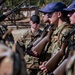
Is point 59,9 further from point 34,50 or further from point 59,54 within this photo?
point 59,54

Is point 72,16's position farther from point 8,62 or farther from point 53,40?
point 8,62

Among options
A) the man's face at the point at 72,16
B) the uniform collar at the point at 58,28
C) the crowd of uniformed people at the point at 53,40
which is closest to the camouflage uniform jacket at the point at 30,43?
the crowd of uniformed people at the point at 53,40

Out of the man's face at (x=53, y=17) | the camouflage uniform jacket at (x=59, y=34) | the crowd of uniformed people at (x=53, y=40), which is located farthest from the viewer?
the man's face at (x=53, y=17)

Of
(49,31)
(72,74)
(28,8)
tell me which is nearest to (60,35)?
(49,31)

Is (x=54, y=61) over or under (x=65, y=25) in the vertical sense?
under

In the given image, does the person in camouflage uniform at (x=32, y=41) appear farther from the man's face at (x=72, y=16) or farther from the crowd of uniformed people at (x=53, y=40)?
the man's face at (x=72, y=16)

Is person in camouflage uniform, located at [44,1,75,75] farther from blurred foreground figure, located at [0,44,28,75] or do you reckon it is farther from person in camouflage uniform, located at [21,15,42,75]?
person in camouflage uniform, located at [21,15,42,75]

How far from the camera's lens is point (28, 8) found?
73.7 ft

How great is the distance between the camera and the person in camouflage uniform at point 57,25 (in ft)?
18.6

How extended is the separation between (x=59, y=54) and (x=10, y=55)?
111 inches

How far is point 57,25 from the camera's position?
20.0ft

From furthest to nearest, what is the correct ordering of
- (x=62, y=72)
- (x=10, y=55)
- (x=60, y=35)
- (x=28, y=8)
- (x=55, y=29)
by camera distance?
(x=28, y=8)
(x=55, y=29)
(x=60, y=35)
(x=62, y=72)
(x=10, y=55)

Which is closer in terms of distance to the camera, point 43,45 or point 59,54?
point 59,54

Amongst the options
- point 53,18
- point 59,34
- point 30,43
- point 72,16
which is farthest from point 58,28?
point 30,43
